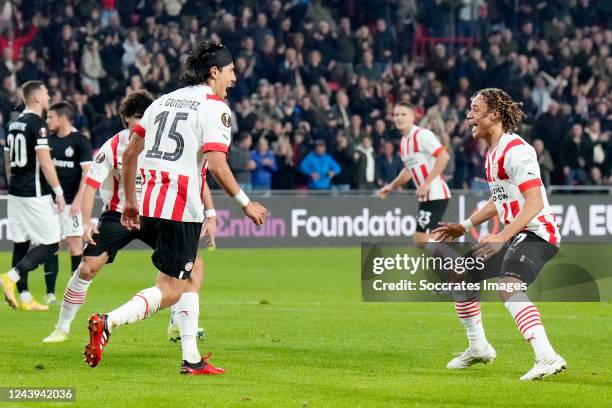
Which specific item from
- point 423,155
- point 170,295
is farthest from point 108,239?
point 423,155

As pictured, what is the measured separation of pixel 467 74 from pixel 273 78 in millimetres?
4820

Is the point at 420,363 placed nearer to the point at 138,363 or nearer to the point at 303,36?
the point at 138,363

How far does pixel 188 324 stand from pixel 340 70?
18.7 metres

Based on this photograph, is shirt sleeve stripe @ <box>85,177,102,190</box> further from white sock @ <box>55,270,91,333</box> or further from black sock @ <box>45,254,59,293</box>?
black sock @ <box>45,254,59,293</box>

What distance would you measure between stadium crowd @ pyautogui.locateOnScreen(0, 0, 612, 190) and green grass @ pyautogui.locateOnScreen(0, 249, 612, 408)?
7768 mm

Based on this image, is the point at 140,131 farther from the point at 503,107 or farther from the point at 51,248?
the point at 51,248

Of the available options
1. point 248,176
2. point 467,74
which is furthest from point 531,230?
point 467,74

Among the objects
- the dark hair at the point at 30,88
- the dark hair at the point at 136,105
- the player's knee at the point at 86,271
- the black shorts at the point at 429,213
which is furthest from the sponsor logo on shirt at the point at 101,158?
the black shorts at the point at 429,213

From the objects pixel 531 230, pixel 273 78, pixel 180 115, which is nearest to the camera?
pixel 180 115

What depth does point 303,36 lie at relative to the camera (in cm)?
2705

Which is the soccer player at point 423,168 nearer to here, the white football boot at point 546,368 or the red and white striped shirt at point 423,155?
the red and white striped shirt at point 423,155

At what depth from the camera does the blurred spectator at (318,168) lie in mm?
24156

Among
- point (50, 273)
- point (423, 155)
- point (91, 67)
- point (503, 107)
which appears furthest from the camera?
point (91, 67)

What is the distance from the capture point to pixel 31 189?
1423cm
